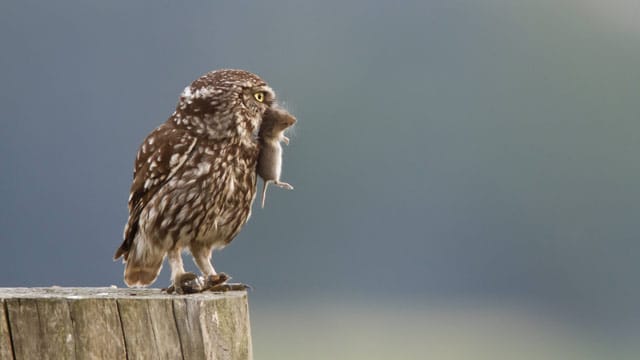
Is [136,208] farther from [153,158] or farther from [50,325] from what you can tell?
[50,325]

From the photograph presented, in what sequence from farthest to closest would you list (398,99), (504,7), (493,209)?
(504,7), (398,99), (493,209)

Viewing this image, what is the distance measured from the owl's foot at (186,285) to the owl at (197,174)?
0.30 meters

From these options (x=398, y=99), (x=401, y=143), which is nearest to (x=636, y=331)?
(x=401, y=143)

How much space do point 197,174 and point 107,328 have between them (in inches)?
50.2

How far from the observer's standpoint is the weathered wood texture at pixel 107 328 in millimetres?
4438

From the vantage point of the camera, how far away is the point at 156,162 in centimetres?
567

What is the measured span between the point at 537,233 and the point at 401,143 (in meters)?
15.4

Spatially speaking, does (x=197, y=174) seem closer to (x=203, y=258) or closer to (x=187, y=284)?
(x=203, y=258)

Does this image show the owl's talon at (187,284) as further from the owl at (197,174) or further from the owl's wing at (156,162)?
the owl's wing at (156,162)

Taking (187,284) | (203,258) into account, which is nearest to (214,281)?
(187,284)

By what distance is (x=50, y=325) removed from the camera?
14.6 ft

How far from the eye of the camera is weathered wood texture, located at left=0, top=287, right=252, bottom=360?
4438 mm

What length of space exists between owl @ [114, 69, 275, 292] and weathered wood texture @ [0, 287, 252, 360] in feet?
3.39

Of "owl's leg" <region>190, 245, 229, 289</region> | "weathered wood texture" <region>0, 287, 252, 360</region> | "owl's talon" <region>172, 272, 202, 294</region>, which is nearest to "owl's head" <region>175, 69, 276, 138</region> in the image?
"owl's leg" <region>190, 245, 229, 289</region>
